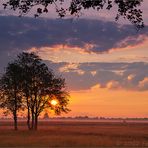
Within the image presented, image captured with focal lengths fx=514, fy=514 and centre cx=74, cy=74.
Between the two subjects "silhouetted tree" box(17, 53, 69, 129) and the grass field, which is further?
"silhouetted tree" box(17, 53, 69, 129)

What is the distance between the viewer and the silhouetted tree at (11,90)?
94562 millimetres

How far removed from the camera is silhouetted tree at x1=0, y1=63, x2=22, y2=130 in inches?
3723

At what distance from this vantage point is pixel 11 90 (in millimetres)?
96438

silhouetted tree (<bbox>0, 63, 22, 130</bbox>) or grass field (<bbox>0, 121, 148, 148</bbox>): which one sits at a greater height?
silhouetted tree (<bbox>0, 63, 22, 130</bbox>)

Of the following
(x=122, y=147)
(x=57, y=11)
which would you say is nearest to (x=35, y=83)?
(x=122, y=147)

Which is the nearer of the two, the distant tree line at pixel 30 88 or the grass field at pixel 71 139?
the grass field at pixel 71 139

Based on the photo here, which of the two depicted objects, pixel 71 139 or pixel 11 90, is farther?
pixel 11 90

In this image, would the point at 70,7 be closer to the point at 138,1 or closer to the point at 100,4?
the point at 100,4

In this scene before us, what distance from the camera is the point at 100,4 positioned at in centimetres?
1641

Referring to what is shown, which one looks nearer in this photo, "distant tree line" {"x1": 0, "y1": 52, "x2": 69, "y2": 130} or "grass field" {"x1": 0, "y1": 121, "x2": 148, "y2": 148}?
"grass field" {"x1": 0, "y1": 121, "x2": 148, "y2": 148}

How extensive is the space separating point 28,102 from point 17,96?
7.84 ft

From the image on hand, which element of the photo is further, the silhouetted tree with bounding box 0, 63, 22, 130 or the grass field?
the silhouetted tree with bounding box 0, 63, 22, 130

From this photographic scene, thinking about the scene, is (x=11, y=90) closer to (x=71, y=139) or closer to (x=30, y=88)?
(x=30, y=88)

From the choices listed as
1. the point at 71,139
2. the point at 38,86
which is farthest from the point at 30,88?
the point at 71,139
